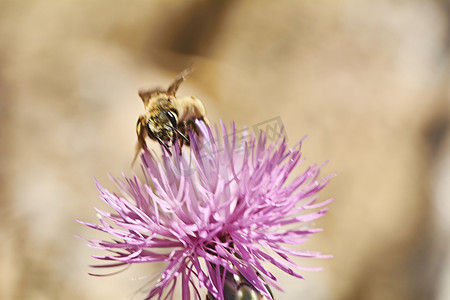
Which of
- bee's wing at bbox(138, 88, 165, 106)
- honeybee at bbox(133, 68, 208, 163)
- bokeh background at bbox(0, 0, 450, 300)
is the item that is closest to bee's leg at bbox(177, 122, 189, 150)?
honeybee at bbox(133, 68, 208, 163)

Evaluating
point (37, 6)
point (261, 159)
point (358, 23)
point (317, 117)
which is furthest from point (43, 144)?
point (358, 23)

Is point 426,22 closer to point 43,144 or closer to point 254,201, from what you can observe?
point 43,144

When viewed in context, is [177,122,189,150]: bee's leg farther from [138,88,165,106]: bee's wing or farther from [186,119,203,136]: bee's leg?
[138,88,165,106]: bee's wing

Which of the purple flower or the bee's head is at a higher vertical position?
the bee's head

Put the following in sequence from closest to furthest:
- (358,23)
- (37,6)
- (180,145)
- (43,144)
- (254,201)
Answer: (254,201), (180,145), (43,144), (37,6), (358,23)

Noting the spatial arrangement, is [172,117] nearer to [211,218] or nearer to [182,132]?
[182,132]

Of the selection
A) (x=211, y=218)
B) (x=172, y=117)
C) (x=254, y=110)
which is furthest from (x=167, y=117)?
(x=254, y=110)
